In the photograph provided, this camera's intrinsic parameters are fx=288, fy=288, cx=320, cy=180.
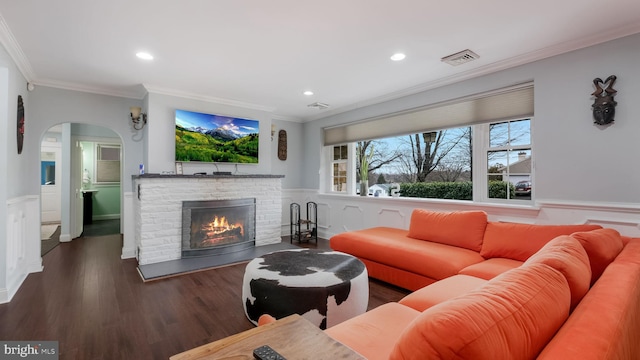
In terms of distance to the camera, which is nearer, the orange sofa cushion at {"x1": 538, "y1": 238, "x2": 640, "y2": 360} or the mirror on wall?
the orange sofa cushion at {"x1": 538, "y1": 238, "x2": 640, "y2": 360}

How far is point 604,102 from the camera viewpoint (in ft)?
8.00

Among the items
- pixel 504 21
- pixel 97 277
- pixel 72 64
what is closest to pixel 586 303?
pixel 504 21

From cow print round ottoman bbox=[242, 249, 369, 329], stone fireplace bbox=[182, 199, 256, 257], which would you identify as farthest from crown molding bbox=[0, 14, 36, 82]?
cow print round ottoman bbox=[242, 249, 369, 329]

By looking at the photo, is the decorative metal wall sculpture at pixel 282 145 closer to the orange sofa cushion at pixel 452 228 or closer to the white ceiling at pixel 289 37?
the white ceiling at pixel 289 37

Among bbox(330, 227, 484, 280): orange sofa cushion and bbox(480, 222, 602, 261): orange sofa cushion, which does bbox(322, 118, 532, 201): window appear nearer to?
bbox(480, 222, 602, 261): orange sofa cushion

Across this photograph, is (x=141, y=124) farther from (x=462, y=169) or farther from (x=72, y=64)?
(x=462, y=169)

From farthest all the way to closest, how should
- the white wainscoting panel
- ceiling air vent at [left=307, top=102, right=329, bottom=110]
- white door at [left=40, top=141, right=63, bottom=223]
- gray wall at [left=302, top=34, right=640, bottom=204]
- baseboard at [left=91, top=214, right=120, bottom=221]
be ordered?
1. baseboard at [left=91, top=214, right=120, bottom=221]
2. white door at [left=40, top=141, right=63, bottom=223]
3. ceiling air vent at [left=307, top=102, right=329, bottom=110]
4. the white wainscoting panel
5. gray wall at [left=302, top=34, right=640, bottom=204]

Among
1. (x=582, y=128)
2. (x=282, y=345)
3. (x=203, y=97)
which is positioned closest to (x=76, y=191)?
(x=203, y=97)

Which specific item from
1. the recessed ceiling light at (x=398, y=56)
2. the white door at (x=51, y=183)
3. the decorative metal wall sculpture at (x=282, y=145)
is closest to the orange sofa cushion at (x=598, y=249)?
the recessed ceiling light at (x=398, y=56)

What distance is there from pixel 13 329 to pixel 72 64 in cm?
258

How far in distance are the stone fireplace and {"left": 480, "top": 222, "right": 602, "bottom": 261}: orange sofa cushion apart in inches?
131

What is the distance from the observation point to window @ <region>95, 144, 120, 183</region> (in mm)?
7508

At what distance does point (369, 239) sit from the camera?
3275mm

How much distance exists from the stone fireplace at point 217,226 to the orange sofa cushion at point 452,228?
2.59 m
